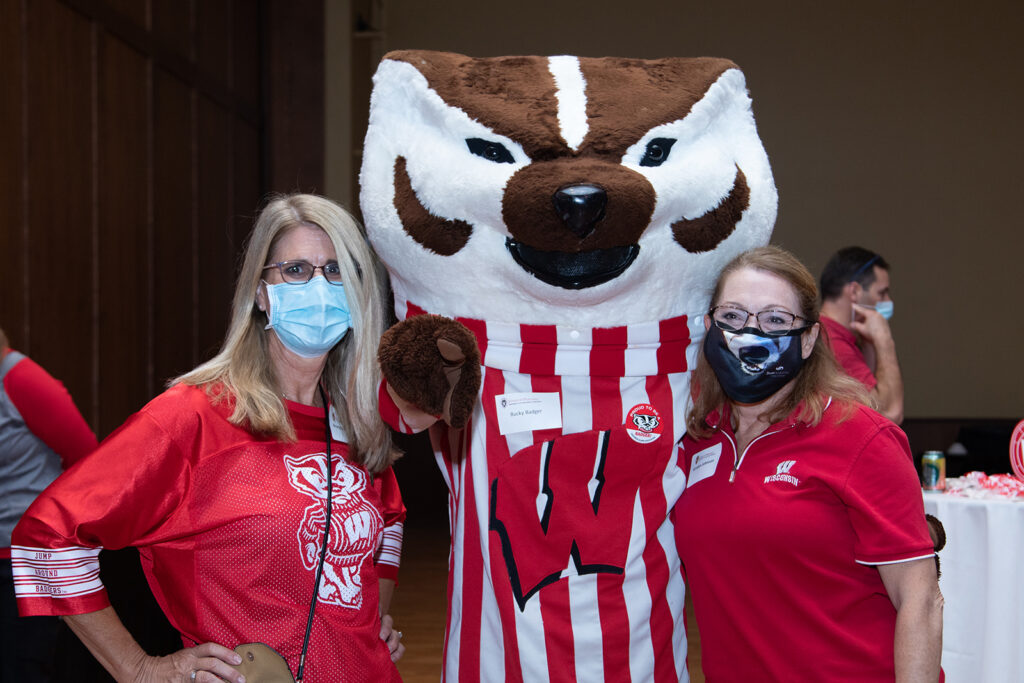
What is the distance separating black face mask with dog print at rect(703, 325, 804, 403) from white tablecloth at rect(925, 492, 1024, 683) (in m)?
1.57

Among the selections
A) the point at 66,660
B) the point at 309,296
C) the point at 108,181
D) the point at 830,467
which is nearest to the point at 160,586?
the point at 66,660

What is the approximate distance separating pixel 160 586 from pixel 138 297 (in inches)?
140

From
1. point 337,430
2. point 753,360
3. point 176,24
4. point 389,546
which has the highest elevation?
point 176,24

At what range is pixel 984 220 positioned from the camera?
8555mm

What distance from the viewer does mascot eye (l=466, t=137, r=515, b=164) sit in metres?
1.72

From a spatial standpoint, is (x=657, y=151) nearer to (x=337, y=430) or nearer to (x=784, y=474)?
(x=784, y=474)

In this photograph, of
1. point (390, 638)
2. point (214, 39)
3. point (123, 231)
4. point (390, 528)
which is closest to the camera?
point (390, 638)

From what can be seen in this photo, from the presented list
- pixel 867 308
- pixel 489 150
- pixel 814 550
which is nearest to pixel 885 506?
pixel 814 550

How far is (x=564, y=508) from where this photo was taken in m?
1.72

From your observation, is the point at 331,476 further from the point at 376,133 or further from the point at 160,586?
the point at 376,133

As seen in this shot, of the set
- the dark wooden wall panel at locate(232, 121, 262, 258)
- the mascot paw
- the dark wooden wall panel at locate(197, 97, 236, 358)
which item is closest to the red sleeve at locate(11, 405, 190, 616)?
the mascot paw

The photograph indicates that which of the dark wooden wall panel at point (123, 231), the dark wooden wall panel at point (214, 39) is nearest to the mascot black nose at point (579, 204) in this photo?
the dark wooden wall panel at point (123, 231)

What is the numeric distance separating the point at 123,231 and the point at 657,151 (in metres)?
3.64

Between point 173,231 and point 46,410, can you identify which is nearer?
point 46,410
